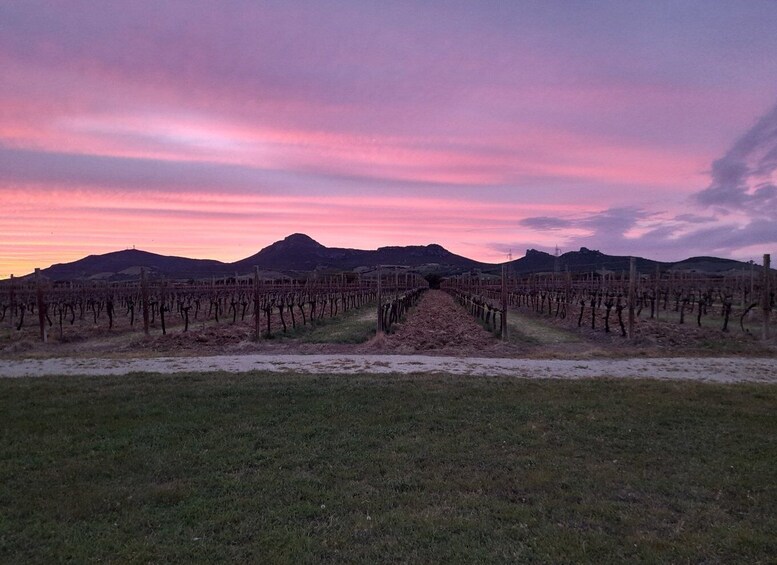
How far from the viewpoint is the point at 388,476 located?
16.4 ft

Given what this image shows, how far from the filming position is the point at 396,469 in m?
5.19

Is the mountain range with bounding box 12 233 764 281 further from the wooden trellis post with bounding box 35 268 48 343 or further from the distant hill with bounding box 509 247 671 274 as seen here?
the wooden trellis post with bounding box 35 268 48 343

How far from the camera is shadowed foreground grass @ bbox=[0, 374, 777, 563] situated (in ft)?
12.4

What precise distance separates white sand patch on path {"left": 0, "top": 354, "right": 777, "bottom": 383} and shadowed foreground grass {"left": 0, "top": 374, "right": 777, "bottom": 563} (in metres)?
2.42

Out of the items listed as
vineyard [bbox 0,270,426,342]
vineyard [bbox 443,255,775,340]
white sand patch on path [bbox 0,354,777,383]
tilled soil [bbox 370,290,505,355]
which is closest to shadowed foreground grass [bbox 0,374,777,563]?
white sand patch on path [bbox 0,354,777,383]

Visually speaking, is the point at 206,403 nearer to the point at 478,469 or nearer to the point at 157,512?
the point at 157,512

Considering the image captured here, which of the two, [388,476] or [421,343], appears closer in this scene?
[388,476]

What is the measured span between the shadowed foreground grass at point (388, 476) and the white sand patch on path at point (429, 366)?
2416mm

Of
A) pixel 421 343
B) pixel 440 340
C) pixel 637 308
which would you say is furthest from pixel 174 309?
pixel 637 308

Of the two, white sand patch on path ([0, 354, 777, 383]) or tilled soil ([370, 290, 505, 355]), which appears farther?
tilled soil ([370, 290, 505, 355])

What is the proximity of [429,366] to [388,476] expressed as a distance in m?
6.86

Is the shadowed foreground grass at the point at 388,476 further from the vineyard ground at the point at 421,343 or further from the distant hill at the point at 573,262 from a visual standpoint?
the distant hill at the point at 573,262

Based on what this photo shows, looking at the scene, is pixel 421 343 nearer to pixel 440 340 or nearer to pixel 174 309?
pixel 440 340

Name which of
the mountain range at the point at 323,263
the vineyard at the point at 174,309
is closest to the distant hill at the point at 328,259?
the mountain range at the point at 323,263
